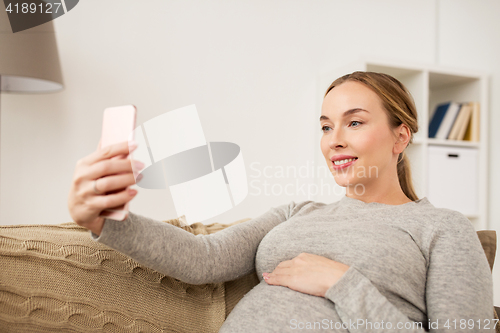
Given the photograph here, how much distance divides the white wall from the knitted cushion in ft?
3.21

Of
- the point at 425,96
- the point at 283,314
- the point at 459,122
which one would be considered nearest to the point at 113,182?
the point at 283,314

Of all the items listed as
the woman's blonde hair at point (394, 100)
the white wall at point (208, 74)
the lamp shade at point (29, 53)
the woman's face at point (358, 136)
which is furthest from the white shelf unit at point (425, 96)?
the lamp shade at point (29, 53)

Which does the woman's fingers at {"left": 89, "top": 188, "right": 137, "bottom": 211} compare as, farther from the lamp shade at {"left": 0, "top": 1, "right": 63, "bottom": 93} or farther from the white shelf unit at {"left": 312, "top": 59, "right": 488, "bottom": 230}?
the white shelf unit at {"left": 312, "top": 59, "right": 488, "bottom": 230}

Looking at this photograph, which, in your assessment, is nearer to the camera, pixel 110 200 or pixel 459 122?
pixel 110 200

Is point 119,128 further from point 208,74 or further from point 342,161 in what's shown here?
point 208,74

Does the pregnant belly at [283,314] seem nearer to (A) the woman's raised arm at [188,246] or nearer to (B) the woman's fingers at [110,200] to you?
(A) the woman's raised arm at [188,246]

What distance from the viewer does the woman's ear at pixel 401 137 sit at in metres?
1.16

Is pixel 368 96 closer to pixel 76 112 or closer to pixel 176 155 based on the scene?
pixel 176 155

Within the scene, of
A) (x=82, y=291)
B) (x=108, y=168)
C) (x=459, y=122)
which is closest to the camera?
(x=108, y=168)

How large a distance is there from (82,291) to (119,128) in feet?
1.36

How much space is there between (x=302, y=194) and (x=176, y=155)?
795 mm

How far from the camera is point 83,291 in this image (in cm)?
85

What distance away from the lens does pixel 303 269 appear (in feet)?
2.94

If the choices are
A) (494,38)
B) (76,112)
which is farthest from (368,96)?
(494,38)
